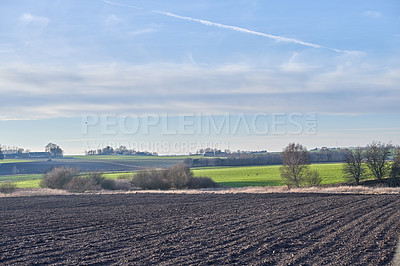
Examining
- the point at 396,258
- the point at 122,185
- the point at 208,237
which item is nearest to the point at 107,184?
the point at 122,185

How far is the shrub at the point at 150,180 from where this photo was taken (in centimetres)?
6369

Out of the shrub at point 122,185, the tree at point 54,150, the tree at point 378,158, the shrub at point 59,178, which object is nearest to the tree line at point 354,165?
the tree at point 378,158

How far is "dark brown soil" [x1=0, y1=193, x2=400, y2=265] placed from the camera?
44.9 feet

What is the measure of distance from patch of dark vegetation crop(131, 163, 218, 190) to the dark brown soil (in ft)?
117

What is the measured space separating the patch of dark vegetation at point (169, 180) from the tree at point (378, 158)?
22.2 meters

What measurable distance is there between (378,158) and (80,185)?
40.1 m

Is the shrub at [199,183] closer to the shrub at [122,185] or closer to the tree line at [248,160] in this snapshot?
the shrub at [122,185]

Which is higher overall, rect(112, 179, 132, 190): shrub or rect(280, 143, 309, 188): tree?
rect(280, 143, 309, 188): tree

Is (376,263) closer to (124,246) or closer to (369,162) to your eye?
(124,246)

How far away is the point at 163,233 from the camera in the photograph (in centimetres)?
1884

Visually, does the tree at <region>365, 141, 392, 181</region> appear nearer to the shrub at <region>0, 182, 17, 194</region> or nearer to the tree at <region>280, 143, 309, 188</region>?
the tree at <region>280, 143, 309, 188</region>

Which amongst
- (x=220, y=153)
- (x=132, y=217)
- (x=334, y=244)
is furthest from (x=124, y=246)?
(x=220, y=153)

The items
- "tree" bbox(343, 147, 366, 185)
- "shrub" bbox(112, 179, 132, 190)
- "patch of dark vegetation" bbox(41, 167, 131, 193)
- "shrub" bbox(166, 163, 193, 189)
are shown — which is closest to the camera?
"tree" bbox(343, 147, 366, 185)

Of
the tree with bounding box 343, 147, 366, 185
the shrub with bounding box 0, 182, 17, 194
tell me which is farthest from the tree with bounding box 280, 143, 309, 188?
the shrub with bounding box 0, 182, 17, 194
